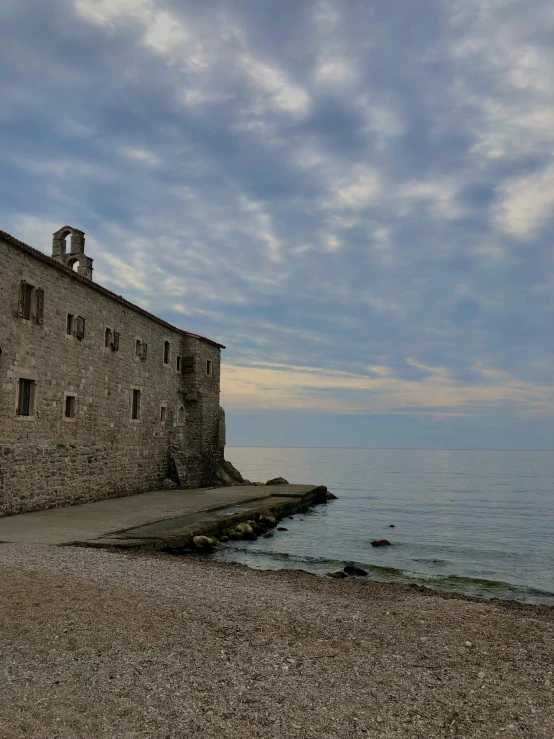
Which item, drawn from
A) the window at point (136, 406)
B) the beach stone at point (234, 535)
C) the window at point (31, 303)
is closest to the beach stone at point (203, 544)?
the beach stone at point (234, 535)

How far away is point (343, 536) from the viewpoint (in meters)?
19.9

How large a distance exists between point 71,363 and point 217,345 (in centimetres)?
1270

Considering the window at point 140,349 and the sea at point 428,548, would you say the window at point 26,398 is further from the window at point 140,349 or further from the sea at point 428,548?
the sea at point 428,548

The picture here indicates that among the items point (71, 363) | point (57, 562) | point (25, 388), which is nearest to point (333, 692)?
point (57, 562)

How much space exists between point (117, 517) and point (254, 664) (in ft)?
37.9

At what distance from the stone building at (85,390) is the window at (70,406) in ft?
0.12

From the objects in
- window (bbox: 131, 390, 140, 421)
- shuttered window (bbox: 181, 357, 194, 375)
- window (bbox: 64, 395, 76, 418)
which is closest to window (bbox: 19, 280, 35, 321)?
window (bbox: 64, 395, 76, 418)

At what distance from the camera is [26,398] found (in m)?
16.8

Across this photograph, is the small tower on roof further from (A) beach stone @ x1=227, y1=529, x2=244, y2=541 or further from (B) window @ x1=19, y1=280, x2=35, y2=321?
(A) beach stone @ x1=227, y1=529, x2=244, y2=541

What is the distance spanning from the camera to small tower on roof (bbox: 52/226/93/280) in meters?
23.2

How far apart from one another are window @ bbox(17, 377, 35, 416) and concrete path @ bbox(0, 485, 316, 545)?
3165 millimetres

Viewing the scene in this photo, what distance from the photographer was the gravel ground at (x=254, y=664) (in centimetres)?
426

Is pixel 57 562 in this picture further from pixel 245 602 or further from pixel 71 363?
pixel 71 363

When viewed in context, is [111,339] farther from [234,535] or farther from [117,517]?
[234,535]
